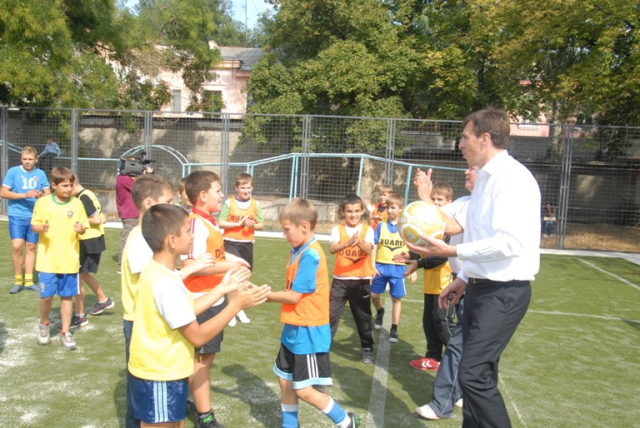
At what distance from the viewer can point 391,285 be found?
6523 millimetres

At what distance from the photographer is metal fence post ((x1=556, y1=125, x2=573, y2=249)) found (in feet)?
46.6

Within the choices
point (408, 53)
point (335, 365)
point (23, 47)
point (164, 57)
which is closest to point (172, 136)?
point (23, 47)

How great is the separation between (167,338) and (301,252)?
1.19 metres

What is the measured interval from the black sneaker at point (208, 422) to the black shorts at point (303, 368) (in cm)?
63

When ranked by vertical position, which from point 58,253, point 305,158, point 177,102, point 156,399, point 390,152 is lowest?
point 156,399

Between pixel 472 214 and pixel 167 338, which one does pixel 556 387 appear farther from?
pixel 167 338

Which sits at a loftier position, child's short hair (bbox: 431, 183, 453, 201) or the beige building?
the beige building

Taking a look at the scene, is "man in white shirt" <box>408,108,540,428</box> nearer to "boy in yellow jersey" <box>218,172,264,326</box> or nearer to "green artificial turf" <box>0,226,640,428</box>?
"green artificial turf" <box>0,226,640,428</box>

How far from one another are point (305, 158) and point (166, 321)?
12647 mm

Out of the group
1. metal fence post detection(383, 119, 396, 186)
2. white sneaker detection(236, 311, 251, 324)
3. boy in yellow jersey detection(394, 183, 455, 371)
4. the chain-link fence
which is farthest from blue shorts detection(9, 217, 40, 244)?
metal fence post detection(383, 119, 396, 186)

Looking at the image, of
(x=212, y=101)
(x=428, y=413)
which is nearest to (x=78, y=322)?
(x=428, y=413)

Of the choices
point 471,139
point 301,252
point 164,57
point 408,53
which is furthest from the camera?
point 164,57

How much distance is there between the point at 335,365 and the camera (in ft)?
18.1

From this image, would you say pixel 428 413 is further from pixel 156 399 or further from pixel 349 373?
pixel 156 399
